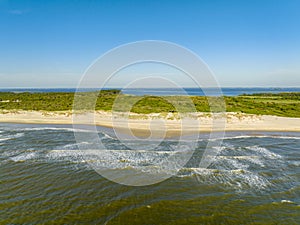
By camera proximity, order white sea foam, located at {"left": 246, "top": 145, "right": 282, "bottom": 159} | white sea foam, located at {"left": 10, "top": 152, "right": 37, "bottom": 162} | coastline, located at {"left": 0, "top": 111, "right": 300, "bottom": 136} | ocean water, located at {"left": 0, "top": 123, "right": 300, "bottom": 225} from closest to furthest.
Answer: ocean water, located at {"left": 0, "top": 123, "right": 300, "bottom": 225}, white sea foam, located at {"left": 10, "top": 152, "right": 37, "bottom": 162}, white sea foam, located at {"left": 246, "top": 145, "right": 282, "bottom": 159}, coastline, located at {"left": 0, "top": 111, "right": 300, "bottom": 136}

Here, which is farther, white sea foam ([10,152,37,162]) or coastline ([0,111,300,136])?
coastline ([0,111,300,136])

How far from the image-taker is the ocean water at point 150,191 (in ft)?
27.7

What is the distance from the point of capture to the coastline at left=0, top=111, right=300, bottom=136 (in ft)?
78.7

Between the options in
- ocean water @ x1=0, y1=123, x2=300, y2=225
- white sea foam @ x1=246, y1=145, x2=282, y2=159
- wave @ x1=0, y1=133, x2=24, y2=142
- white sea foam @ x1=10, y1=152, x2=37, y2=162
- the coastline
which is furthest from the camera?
the coastline

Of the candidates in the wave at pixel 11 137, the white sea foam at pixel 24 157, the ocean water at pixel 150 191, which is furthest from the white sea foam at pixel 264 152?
the wave at pixel 11 137

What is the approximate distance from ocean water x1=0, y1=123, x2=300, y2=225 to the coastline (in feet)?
24.6

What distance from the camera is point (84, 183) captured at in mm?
11086

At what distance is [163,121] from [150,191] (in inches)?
675

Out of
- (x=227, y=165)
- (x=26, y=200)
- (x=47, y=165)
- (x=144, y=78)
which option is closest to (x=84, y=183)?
(x=26, y=200)

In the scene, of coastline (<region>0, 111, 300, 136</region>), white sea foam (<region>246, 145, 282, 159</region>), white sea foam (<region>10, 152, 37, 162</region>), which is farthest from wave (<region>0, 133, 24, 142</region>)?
white sea foam (<region>246, 145, 282, 159</region>)

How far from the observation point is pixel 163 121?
2733cm

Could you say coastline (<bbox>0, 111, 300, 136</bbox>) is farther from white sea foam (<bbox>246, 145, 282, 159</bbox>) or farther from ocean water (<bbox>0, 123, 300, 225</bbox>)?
ocean water (<bbox>0, 123, 300, 225</bbox>)

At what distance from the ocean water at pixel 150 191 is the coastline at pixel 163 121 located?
749 cm

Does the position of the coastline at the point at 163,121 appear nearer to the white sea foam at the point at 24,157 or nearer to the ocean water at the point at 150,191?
the ocean water at the point at 150,191
